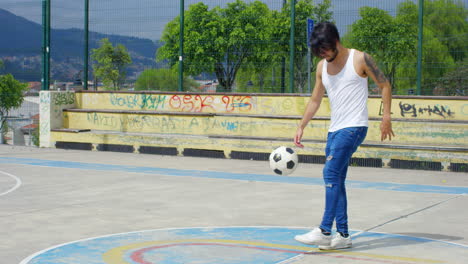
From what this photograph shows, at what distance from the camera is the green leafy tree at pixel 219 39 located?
620 inches

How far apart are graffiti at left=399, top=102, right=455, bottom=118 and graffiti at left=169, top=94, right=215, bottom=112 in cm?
485

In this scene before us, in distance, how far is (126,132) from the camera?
57.0 ft

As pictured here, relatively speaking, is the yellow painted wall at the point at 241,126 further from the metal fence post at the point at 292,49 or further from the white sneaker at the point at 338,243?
the white sneaker at the point at 338,243

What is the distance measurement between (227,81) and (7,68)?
8.93 m

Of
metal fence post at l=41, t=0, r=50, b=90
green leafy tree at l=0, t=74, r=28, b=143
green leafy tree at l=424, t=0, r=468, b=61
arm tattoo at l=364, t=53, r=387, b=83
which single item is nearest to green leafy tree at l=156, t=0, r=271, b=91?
metal fence post at l=41, t=0, r=50, b=90

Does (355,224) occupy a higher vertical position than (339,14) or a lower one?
lower

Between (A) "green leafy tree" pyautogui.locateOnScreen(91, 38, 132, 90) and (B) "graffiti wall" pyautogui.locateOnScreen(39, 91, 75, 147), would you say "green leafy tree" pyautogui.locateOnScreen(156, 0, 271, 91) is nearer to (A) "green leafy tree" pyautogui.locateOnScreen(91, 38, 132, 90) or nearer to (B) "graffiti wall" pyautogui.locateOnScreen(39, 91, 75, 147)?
(A) "green leafy tree" pyautogui.locateOnScreen(91, 38, 132, 90)

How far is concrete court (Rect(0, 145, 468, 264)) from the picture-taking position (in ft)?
19.0

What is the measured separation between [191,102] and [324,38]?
10970 mm

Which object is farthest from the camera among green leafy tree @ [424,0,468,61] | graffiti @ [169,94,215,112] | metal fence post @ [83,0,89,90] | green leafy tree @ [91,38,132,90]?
green leafy tree @ [424,0,468,61]

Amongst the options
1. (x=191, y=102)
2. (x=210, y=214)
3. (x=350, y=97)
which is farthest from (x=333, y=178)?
(x=191, y=102)

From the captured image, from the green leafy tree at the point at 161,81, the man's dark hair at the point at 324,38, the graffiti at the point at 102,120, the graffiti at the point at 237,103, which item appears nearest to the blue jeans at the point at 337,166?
the man's dark hair at the point at 324,38

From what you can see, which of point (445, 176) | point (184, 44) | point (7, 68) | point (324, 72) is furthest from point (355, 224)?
point (7, 68)

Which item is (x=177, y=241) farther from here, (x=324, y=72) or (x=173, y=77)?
(x=173, y=77)
